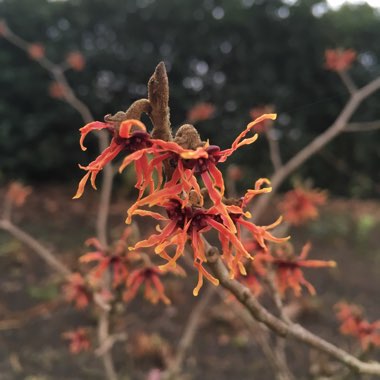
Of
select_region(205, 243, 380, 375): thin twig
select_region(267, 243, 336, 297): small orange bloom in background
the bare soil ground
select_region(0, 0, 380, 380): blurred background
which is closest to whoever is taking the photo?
select_region(205, 243, 380, 375): thin twig

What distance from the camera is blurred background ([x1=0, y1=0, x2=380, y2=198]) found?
8.10 meters

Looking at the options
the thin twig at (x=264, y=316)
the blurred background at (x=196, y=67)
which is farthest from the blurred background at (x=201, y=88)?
the thin twig at (x=264, y=316)

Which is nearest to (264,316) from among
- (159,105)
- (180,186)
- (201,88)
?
(180,186)

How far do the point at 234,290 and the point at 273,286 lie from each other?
0.46m

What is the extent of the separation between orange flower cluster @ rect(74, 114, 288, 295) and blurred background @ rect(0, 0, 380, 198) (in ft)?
23.0

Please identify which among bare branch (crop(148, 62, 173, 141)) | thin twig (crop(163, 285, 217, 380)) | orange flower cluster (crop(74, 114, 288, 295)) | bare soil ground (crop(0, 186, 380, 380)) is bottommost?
bare soil ground (crop(0, 186, 380, 380))

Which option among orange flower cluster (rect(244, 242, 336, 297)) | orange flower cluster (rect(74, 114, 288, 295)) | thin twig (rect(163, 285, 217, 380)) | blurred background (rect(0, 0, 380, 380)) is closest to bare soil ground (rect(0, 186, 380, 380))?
blurred background (rect(0, 0, 380, 380))

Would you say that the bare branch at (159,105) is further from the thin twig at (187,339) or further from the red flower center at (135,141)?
the thin twig at (187,339)

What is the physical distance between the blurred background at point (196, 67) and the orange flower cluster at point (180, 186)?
7021mm

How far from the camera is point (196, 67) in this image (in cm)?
818

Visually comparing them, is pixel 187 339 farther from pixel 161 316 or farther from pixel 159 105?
pixel 159 105

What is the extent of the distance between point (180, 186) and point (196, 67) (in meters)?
7.78

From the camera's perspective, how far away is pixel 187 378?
443cm

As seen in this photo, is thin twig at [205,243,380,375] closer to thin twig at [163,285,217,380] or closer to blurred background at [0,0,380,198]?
thin twig at [163,285,217,380]
